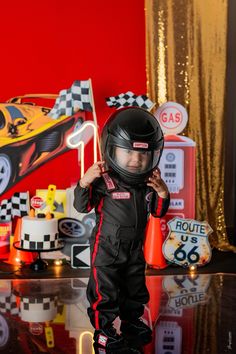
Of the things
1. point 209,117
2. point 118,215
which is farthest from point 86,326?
point 209,117

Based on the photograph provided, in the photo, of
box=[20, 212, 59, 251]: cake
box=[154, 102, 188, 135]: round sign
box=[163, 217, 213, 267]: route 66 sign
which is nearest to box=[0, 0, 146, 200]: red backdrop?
box=[154, 102, 188, 135]: round sign

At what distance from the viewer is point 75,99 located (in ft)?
12.7

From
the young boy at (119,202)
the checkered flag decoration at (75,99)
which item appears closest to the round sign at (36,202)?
the checkered flag decoration at (75,99)

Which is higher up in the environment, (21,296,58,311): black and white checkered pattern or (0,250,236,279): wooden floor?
(21,296,58,311): black and white checkered pattern

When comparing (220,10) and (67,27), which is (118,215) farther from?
(220,10)

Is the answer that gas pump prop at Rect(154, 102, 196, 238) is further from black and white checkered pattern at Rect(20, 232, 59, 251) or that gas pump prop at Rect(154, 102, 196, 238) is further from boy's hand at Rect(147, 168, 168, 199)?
boy's hand at Rect(147, 168, 168, 199)

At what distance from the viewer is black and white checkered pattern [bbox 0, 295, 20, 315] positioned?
8.83 ft

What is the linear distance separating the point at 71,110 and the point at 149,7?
106cm

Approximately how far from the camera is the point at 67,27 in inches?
162

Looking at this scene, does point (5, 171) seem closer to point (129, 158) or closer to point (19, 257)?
point (19, 257)

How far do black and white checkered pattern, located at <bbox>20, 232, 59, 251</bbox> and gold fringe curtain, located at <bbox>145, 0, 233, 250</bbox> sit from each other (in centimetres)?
137

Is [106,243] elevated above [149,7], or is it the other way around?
[149,7]

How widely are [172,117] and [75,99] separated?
0.74 m

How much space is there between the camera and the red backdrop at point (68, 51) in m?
4.10
